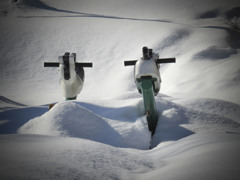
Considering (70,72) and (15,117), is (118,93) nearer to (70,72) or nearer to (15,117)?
(70,72)

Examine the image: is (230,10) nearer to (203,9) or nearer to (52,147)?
(203,9)

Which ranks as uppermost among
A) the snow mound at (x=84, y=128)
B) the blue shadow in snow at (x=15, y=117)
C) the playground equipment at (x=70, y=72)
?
the playground equipment at (x=70, y=72)

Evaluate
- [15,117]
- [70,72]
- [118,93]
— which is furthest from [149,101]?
[118,93]

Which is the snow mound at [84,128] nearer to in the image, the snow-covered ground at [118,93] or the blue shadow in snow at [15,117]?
the snow-covered ground at [118,93]

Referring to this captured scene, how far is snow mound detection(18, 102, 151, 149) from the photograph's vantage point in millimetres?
1931

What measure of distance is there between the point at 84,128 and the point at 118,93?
299cm

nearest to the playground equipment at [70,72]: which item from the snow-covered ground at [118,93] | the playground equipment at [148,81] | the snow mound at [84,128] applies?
the snow-covered ground at [118,93]

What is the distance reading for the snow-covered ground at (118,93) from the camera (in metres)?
1.01

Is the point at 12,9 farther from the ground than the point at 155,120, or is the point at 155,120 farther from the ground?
the point at 12,9

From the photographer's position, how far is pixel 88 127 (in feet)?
6.70

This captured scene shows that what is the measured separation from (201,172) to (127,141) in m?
1.19

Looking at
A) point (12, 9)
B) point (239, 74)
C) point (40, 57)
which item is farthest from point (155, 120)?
point (12, 9)

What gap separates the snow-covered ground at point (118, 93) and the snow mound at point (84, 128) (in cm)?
1

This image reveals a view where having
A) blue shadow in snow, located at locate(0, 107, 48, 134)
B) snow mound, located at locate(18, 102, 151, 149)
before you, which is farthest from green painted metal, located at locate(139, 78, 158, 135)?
blue shadow in snow, located at locate(0, 107, 48, 134)
